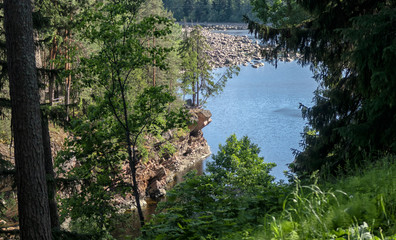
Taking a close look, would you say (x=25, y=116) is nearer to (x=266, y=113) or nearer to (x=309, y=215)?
(x=309, y=215)

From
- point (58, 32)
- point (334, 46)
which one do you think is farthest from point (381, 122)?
point (58, 32)

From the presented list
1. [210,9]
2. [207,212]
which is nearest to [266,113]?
[207,212]

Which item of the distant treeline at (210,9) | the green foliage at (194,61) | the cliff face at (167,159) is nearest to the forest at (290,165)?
the cliff face at (167,159)

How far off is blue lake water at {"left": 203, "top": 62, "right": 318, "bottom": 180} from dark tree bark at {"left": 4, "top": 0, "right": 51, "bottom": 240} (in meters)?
25.1

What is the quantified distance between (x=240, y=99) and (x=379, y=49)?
4127cm

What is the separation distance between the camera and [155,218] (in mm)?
4617

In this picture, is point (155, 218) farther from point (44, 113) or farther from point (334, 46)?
point (334, 46)

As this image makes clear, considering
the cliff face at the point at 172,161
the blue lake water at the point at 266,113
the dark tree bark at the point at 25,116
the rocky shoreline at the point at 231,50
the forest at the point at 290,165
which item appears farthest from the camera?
the rocky shoreline at the point at 231,50

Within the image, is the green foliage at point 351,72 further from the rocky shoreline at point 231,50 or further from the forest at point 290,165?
the rocky shoreline at point 231,50

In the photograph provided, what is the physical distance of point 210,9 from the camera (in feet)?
278

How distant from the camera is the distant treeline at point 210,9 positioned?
265ft

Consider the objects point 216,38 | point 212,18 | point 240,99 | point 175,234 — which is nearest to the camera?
point 175,234

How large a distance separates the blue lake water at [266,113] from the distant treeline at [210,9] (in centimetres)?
2923

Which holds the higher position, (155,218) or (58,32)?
(58,32)
